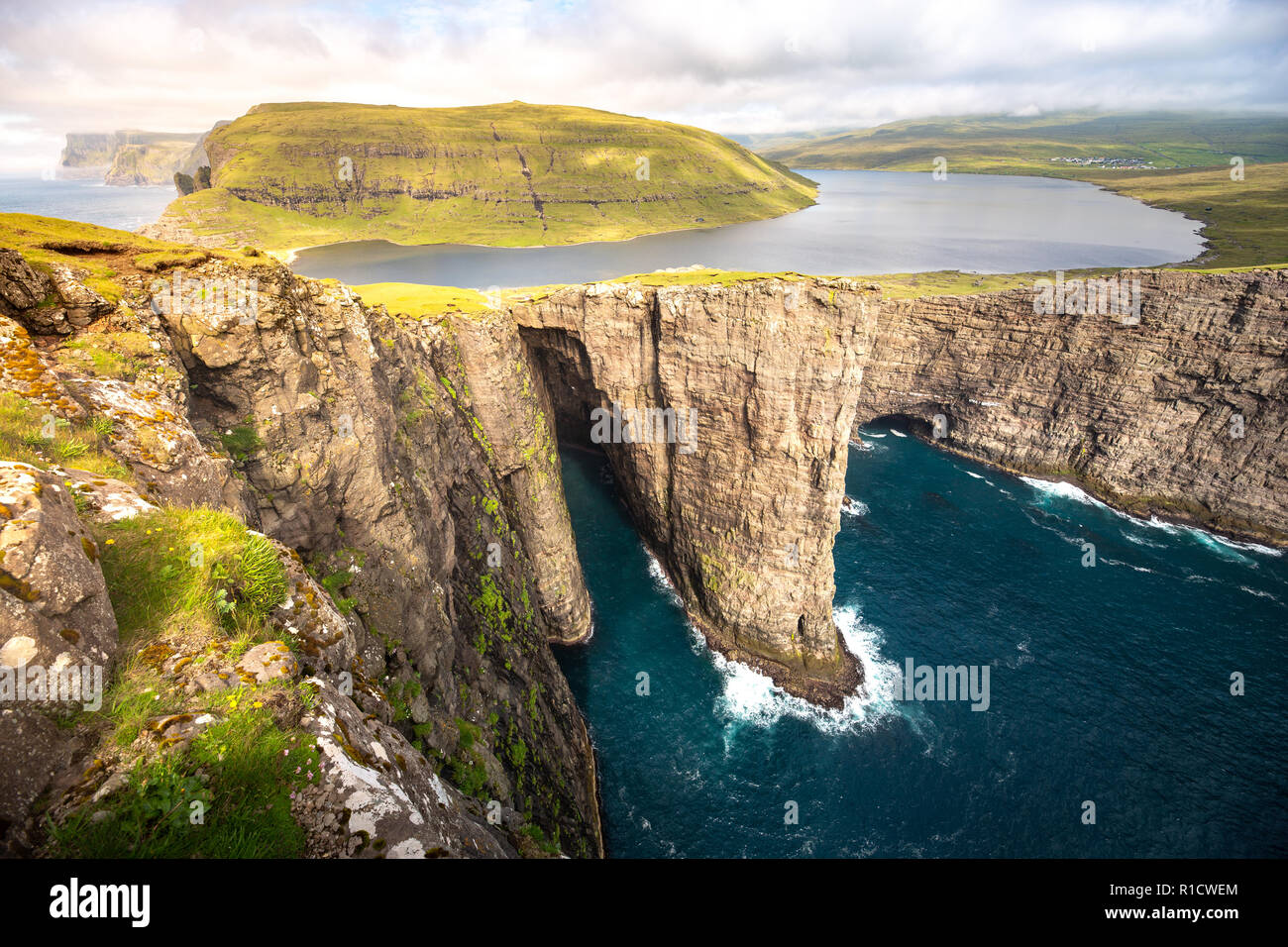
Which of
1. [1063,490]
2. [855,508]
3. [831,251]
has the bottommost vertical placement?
[855,508]

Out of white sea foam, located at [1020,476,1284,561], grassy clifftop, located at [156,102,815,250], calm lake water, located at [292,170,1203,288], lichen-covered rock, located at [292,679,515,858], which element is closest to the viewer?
lichen-covered rock, located at [292,679,515,858]

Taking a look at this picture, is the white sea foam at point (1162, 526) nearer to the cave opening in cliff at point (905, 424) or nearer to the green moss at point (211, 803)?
the cave opening in cliff at point (905, 424)

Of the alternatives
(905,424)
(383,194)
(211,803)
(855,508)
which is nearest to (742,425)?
(855,508)

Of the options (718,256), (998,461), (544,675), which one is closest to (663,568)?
(544,675)

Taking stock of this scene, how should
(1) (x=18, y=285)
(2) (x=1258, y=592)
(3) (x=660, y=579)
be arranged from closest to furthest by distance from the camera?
(1) (x=18, y=285) < (2) (x=1258, y=592) < (3) (x=660, y=579)

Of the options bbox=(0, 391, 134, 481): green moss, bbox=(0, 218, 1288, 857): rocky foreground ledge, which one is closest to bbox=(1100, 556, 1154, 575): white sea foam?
bbox=(0, 218, 1288, 857): rocky foreground ledge

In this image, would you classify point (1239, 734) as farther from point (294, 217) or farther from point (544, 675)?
point (294, 217)

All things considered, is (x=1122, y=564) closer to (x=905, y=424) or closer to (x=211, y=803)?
(x=905, y=424)

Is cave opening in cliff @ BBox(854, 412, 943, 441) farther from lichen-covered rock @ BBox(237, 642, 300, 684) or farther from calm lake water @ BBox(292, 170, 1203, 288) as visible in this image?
lichen-covered rock @ BBox(237, 642, 300, 684)
